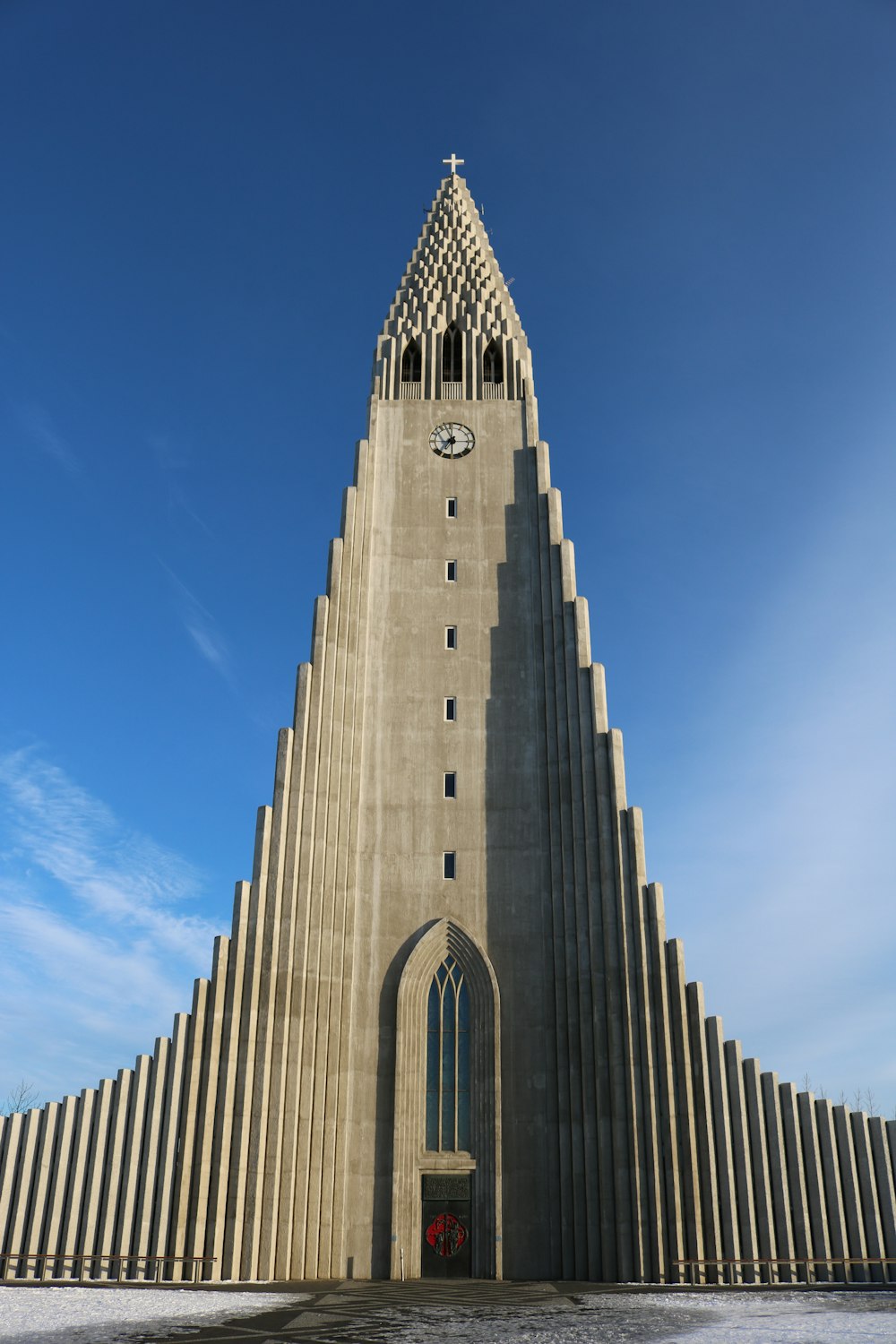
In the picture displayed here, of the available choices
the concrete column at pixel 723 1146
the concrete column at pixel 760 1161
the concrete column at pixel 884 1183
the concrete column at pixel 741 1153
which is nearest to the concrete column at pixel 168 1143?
the concrete column at pixel 723 1146

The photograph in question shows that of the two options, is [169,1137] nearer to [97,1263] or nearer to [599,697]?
[97,1263]

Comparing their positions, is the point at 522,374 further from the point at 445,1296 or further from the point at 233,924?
the point at 445,1296

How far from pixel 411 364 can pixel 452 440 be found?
4.51 metres

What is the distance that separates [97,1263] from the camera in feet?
87.4

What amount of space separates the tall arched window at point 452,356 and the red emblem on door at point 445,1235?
96.5ft

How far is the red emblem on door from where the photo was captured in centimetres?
2878

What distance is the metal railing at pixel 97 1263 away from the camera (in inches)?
1043

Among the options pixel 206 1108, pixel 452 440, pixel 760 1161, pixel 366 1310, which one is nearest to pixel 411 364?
pixel 452 440

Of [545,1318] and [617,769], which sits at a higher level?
[617,769]

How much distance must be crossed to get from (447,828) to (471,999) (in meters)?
5.26

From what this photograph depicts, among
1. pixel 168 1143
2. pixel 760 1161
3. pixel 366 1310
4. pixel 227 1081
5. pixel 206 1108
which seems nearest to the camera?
pixel 366 1310

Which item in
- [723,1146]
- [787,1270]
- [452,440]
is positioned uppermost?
[452,440]

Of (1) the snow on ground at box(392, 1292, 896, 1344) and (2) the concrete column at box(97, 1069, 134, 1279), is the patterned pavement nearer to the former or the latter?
(1) the snow on ground at box(392, 1292, 896, 1344)

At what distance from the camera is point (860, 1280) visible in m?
25.5
